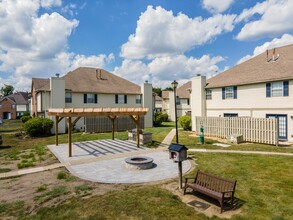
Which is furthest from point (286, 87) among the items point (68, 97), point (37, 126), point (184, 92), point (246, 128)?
point (184, 92)

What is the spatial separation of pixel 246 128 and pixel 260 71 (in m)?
6.99

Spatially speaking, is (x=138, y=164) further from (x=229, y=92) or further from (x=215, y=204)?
(x=229, y=92)

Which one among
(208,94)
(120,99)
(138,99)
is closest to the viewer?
(208,94)

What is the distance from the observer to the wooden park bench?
6719 millimetres

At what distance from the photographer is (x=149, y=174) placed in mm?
10352

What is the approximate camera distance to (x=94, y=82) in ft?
105

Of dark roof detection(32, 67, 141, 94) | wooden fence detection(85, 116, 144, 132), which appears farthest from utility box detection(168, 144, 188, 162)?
dark roof detection(32, 67, 141, 94)

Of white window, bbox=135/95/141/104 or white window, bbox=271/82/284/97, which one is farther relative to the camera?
white window, bbox=135/95/141/104

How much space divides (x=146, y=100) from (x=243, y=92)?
16.0 meters

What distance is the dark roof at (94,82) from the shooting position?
1168 inches

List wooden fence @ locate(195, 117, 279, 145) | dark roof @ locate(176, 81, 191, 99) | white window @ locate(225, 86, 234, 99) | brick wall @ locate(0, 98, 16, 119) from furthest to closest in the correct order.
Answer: brick wall @ locate(0, 98, 16, 119)
dark roof @ locate(176, 81, 191, 99)
white window @ locate(225, 86, 234, 99)
wooden fence @ locate(195, 117, 279, 145)

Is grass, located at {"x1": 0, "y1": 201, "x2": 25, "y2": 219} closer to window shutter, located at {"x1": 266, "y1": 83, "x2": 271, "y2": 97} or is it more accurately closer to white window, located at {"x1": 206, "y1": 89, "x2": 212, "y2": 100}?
window shutter, located at {"x1": 266, "y1": 83, "x2": 271, "y2": 97}

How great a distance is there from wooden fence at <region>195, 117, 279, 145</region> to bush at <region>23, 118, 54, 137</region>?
60.9 ft

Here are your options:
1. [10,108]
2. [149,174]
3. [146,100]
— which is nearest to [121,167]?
[149,174]
